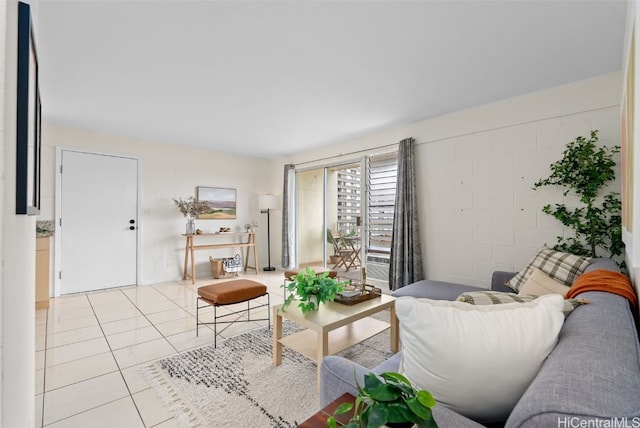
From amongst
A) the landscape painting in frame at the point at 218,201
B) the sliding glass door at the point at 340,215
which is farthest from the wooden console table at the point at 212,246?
the sliding glass door at the point at 340,215

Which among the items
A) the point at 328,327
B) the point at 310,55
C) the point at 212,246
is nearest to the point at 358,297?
the point at 328,327

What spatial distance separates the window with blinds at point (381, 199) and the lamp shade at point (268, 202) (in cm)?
214

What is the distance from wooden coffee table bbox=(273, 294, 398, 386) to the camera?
1947mm

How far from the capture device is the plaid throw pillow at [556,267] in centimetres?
219

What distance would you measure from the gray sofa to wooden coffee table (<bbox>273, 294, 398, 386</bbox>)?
0.85m

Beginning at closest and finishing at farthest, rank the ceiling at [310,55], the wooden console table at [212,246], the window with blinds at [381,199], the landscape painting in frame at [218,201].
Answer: the ceiling at [310,55], the window with blinds at [381,199], the wooden console table at [212,246], the landscape painting in frame at [218,201]

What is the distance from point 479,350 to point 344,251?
5174mm

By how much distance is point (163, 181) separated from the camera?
4.98 meters

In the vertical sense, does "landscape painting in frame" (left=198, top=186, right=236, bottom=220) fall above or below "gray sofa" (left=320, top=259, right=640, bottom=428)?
above

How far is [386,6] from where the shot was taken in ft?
5.94

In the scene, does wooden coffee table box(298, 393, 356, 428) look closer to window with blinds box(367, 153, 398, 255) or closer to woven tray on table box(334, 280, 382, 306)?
woven tray on table box(334, 280, 382, 306)

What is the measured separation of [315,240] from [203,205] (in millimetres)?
2480

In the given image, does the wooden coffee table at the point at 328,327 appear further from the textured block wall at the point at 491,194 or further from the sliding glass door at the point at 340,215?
the sliding glass door at the point at 340,215

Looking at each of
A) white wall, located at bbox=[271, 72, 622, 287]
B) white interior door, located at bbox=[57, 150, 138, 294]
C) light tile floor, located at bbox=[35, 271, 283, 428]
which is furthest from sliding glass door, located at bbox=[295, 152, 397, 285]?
white interior door, located at bbox=[57, 150, 138, 294]
